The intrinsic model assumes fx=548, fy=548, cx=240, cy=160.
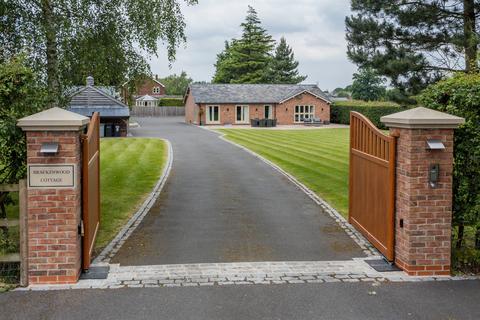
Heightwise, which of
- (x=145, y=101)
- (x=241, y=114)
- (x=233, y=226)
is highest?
(x=145, y=101)

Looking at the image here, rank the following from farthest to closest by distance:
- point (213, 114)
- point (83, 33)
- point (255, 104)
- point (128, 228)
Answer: point (255, 104)
point (213, 114)
point (83, 33)
point (128, 228)

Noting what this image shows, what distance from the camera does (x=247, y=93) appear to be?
183ft

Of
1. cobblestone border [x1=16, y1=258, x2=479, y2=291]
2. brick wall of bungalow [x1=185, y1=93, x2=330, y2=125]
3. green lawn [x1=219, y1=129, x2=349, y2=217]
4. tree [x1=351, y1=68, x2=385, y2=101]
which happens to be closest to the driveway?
cobblestone border [x1=16, y1=258, x2=479, y2=291]

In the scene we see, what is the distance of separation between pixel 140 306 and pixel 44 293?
135cm

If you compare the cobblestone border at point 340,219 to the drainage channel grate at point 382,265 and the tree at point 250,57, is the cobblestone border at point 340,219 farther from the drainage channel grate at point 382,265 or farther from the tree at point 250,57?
the tree at point 250,57

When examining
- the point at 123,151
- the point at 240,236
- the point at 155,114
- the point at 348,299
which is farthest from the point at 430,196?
the point at 155,114

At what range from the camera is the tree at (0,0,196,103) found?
12.2 m

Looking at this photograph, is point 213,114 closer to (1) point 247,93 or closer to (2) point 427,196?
(1) point 247,93

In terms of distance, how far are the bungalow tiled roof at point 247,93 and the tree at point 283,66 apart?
23007 mm

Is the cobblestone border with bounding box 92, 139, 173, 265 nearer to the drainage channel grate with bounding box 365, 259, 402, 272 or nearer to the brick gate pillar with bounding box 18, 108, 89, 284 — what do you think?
the brick gate pillar with bounding box 18, 108, 89, 284

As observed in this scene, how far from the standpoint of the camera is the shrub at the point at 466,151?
7.62 metres

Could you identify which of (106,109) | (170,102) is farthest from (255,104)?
(170,102)

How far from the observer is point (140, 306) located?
20.9 feet

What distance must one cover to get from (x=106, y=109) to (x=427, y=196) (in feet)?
104
